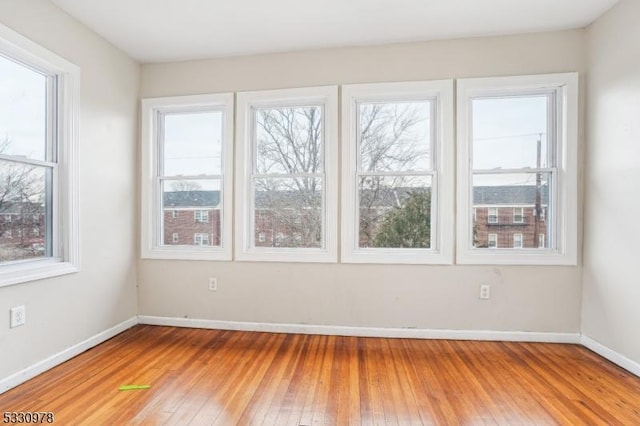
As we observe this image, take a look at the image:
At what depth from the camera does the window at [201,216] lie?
322 cm

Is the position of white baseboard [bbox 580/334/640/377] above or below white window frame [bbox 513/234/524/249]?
below

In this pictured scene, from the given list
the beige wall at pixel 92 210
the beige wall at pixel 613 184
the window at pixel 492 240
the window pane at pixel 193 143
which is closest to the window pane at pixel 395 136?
the window at pixel 492 240

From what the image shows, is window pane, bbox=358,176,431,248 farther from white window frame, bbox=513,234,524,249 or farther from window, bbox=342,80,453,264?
white window frame, bbox=513,234,524,249

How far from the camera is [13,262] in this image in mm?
2180

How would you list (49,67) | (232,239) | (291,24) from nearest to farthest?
1. (49,67)
2. (291,24)
3. (232,239)

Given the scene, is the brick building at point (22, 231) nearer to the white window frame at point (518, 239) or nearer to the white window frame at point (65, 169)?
the white window frame at point (65, 169)

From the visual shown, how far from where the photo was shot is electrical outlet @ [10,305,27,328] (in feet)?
6.77

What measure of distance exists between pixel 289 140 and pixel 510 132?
204 cm

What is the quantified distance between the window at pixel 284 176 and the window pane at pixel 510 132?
1393 millimetres

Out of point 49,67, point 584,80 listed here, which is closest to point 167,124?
point 49,67

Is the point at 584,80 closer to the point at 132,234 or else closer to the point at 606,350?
the point at 606,350

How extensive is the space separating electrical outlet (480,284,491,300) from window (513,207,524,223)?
64cm

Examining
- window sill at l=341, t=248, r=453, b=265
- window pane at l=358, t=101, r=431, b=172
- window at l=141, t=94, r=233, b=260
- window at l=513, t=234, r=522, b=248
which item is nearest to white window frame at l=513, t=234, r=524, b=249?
window at l=513, t=234, r=522, b=248

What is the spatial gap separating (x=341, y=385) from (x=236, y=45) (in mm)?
2942
